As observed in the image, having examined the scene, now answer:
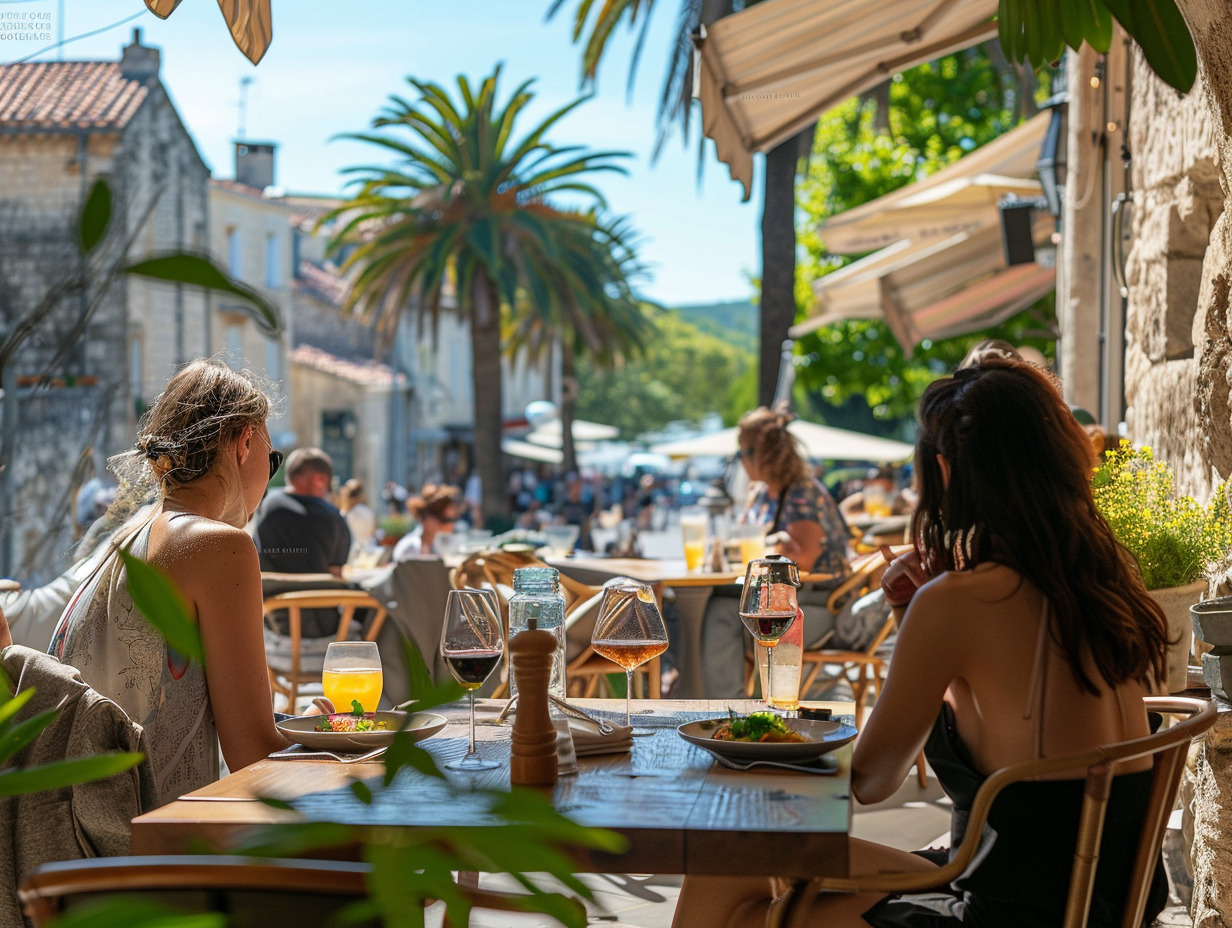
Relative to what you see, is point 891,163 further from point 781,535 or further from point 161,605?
point 161,605

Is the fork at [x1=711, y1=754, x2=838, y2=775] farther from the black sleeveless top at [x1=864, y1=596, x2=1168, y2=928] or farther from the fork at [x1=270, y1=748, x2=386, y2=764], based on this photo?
the fork at [x1=270, y1=748, x2=386, y2=764]

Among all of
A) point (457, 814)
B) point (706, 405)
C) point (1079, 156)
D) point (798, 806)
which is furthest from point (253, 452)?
point (706, 405)

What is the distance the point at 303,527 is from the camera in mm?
6387

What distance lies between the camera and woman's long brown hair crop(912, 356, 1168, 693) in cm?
203

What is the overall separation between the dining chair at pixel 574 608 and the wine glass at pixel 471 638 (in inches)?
105

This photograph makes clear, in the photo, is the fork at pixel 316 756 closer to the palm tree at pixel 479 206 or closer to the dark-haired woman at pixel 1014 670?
the dark-haired woman at pixel 1014 670

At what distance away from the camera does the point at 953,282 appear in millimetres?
10375

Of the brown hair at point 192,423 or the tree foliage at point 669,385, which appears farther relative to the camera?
the tree foliage at point 669,385

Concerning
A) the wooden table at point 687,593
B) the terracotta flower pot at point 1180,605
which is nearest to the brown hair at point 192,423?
the terracotta flower pot at point 1180,605

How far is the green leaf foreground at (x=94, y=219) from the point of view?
71 cm

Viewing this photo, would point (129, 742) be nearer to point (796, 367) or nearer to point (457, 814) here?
point (457, 814)

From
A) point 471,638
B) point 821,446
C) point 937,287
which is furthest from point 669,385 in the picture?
point 471,638

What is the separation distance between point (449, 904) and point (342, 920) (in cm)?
7

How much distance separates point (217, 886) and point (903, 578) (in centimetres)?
163
